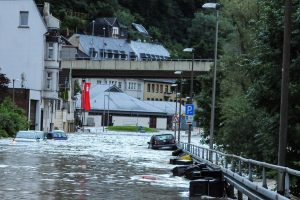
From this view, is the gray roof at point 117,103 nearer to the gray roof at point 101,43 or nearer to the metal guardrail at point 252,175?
the gray roof at point 101,43

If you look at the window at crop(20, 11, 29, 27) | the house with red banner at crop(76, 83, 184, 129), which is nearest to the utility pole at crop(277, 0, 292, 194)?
the window at crop(20, 11, 29, 27)

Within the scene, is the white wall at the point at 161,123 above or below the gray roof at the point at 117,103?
below

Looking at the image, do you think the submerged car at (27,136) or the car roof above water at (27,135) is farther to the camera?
the car roof above water at (27,135)

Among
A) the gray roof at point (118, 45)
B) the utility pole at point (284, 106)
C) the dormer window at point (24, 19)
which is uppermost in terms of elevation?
the gray roof at point (118, 45)

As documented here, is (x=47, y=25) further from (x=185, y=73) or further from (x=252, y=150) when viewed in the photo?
(x=252, y=150)

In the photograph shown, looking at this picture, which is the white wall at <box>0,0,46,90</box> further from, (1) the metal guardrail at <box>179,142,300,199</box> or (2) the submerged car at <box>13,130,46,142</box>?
(1) the metal guardrail at <box>179,142,300,199</box>

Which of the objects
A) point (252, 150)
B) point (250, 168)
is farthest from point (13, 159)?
point (250, 168)

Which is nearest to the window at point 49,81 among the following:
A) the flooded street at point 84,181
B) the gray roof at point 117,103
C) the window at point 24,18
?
the window at point 24,18

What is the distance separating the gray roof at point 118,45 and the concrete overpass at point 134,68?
55297 mm

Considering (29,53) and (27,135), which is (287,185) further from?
(29,53)

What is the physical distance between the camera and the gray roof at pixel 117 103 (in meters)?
161

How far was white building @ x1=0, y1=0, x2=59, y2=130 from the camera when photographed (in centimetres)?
9081

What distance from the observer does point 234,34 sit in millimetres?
53719

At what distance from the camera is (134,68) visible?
Answer: 364 ft
